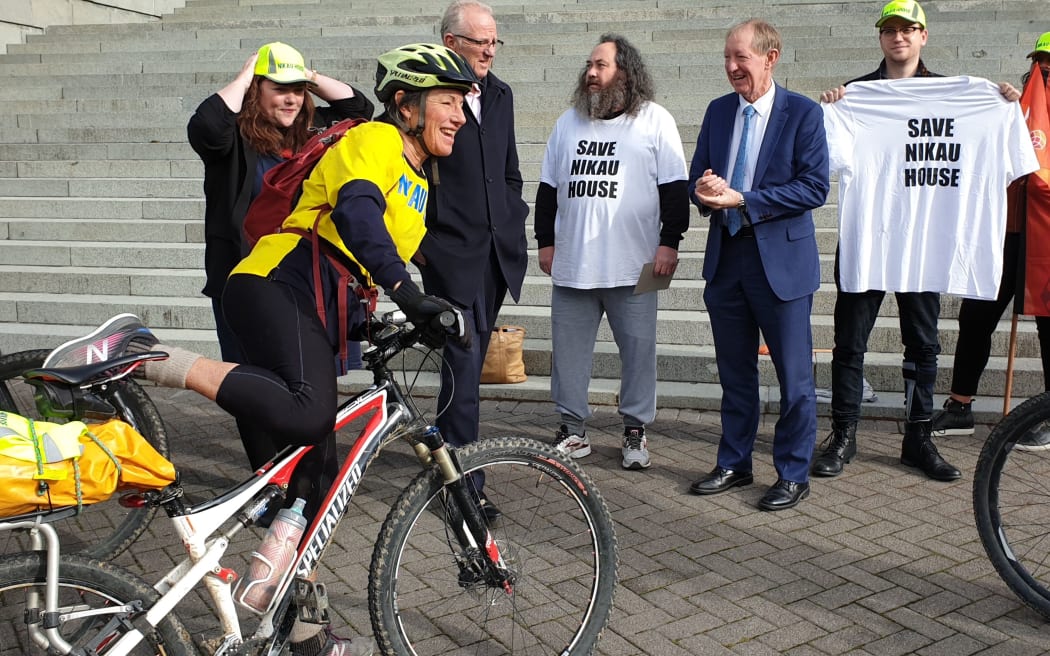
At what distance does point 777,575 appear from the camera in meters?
4.17

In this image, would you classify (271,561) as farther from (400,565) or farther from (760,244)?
(760,244)

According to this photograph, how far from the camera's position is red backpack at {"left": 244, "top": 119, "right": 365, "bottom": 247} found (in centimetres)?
→ 329

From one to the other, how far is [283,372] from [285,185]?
641 mm

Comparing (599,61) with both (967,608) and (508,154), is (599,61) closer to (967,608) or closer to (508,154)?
(508,154)

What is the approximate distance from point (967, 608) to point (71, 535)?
11.8ft

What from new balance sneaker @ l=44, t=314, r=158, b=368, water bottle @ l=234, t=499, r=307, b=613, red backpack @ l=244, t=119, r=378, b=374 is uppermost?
red backpack @ l=244, t=119, r=378, b=374

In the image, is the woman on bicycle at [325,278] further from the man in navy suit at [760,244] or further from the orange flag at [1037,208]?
the orange flag at [1037,208]

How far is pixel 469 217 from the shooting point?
184 inches

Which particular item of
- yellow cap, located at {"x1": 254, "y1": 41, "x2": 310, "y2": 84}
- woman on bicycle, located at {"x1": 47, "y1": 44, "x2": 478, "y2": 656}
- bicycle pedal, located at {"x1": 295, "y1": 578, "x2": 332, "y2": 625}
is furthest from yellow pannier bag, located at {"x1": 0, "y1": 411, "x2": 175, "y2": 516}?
yellow cap, located at {"x1": 254, "y1": 41, "x2": 310, "y2": 84}

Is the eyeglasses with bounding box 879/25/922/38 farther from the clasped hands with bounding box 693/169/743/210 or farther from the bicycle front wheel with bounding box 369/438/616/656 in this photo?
the bicycle front wheel with bounding box 369/438/616/656

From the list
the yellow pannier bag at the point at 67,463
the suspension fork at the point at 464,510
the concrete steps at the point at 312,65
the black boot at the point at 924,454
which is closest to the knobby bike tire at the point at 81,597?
the yellow pannier bag at the point at 67,463

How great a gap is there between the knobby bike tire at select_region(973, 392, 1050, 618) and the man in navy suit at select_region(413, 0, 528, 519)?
6.84ft

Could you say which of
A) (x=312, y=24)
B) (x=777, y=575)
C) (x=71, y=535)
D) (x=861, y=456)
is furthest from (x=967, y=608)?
(x=312, y=24)

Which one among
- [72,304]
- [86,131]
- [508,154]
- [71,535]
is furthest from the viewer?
[86,131]
